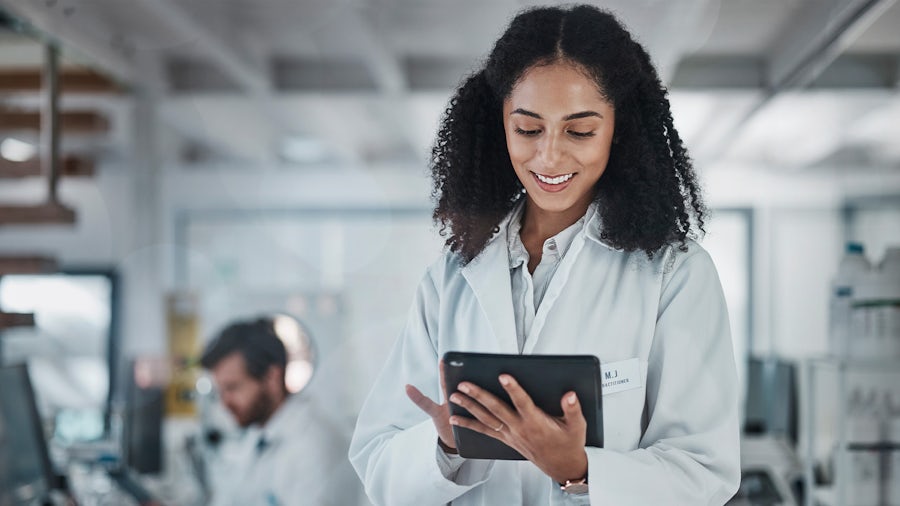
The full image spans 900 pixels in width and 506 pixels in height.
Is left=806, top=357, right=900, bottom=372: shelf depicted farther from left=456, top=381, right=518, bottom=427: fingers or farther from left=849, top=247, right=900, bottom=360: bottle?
left=456, top=381, right=518, bottom=427: fingers

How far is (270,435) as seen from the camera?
3.53m

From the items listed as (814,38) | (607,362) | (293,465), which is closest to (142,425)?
(293,465)

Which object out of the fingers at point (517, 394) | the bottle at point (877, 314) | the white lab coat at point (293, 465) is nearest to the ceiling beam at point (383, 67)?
the white lab coat at point (293, 465)

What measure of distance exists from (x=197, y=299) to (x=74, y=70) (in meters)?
1.62

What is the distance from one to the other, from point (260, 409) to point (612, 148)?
2.49 meters

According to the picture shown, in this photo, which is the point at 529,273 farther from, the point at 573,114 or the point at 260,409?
the point at 260,409

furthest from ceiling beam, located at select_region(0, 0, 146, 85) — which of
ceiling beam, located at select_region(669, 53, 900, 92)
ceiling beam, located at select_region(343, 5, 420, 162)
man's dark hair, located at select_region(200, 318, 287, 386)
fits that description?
ceiling beam, located at select_region(669, 53, 900, 92)

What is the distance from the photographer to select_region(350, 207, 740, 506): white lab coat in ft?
4.14

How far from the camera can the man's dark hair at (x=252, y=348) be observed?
11.8 feet

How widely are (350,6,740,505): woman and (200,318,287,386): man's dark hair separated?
86.4 inches

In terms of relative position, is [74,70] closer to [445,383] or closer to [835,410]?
[835,410]

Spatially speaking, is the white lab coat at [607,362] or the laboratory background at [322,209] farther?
the laboratory background at [322,209]

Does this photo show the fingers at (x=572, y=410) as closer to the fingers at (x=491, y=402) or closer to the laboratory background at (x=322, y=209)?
the fingers at (x=491, y=402)

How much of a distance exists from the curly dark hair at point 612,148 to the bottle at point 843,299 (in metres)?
2.17
